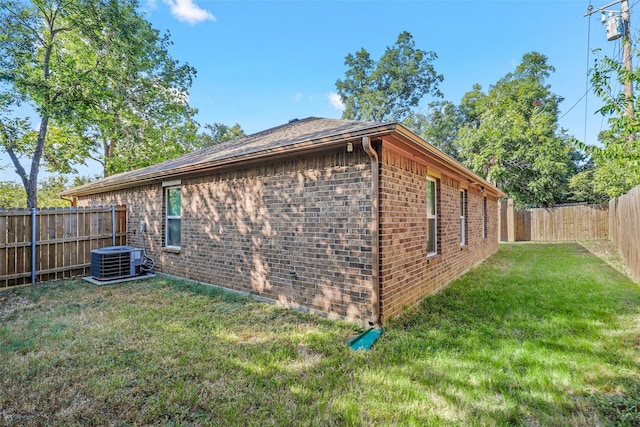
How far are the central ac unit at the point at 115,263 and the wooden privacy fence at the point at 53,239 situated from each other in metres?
0.90

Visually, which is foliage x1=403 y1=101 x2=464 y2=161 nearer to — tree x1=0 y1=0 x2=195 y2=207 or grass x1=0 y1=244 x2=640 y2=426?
tree x1=0 y1=0 x2=195 y2=207

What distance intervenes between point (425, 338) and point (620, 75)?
4.73 m

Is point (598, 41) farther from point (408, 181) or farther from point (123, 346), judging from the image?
point (123, 346)

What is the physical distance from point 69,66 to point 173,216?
9352 mm

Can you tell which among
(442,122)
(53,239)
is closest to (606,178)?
(442,122)

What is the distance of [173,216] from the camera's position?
7.54m

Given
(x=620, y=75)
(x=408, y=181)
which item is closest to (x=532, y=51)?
(x=620, y=75)

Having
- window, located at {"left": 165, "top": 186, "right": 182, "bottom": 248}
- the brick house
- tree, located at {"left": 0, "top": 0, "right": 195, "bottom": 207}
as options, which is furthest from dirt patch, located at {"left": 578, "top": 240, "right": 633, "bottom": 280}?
tree, located at {"left": 0, "top": 0, "right": 195, "bottom": 207}

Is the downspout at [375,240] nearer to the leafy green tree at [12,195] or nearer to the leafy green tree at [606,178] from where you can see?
the leafy green tree at [606,178]

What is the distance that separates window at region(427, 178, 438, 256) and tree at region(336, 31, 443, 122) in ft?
67.0

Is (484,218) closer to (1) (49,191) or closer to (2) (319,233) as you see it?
(2) (319,233)

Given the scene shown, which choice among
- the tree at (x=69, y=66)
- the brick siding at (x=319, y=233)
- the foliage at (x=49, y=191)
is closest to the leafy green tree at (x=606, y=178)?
the brick siding at (x=319, y=233)

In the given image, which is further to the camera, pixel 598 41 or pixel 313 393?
pixel 598 41

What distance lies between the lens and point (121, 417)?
2.32 m
